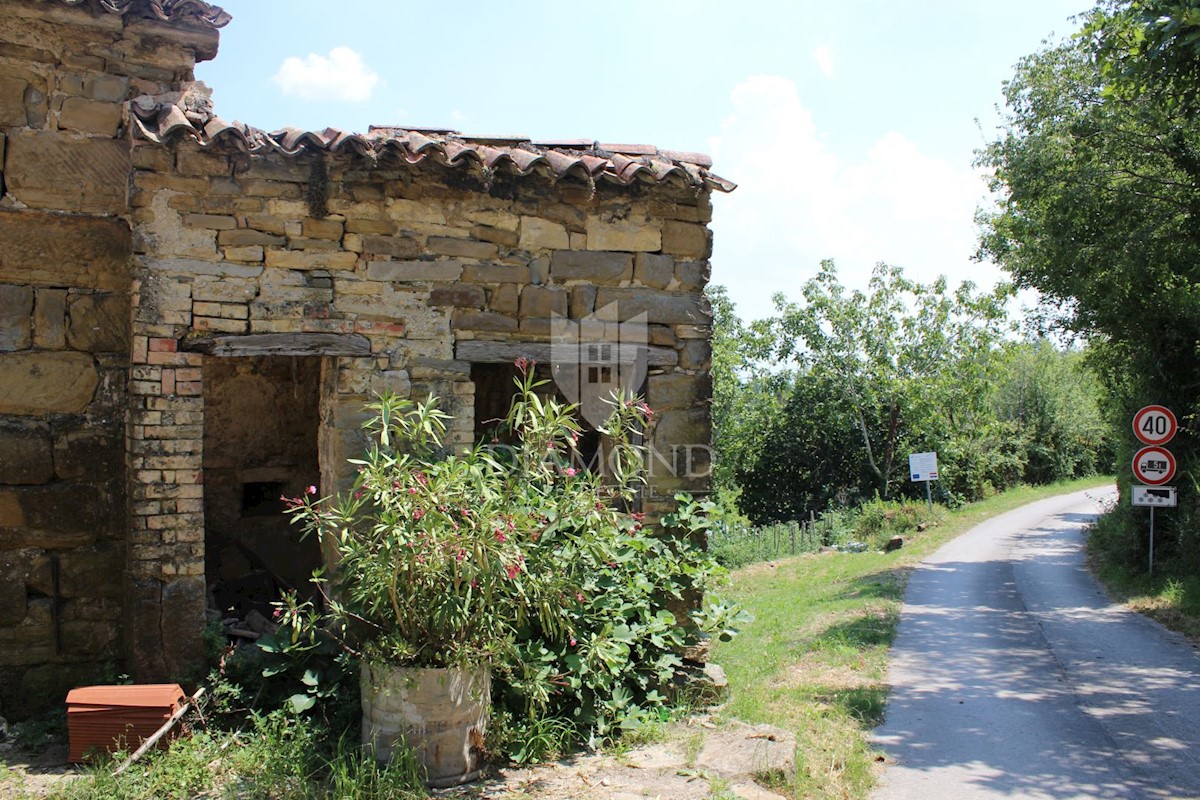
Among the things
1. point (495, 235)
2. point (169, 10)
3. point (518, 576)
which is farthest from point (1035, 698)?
point (169, 10)

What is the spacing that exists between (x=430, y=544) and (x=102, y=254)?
3.17 m

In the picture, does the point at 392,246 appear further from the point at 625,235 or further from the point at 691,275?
the point at 691,275

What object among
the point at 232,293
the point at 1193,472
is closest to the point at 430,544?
the point at 232,293

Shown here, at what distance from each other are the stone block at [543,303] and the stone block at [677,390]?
826 mm

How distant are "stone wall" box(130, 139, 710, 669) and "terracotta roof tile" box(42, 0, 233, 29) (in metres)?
1.22

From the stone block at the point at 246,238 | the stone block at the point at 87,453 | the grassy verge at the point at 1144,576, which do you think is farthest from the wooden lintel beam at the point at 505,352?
the grassy verge at the point at 1144,576

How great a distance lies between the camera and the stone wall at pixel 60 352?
5605mm

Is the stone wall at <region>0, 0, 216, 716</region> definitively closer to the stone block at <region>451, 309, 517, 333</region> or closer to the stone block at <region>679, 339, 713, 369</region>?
the stone block at <region>451, 309, 517, 333</region>

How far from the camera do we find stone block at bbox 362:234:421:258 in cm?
568

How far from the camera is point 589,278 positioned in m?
6.22

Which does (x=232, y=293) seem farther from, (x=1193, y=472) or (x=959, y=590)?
(x=1193, y=472)

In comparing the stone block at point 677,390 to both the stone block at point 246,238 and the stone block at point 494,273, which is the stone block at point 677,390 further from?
the stone block at point 246,238

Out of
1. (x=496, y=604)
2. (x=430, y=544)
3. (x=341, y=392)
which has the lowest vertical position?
(x=496, y=604)

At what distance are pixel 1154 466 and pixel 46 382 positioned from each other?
11.8 m
